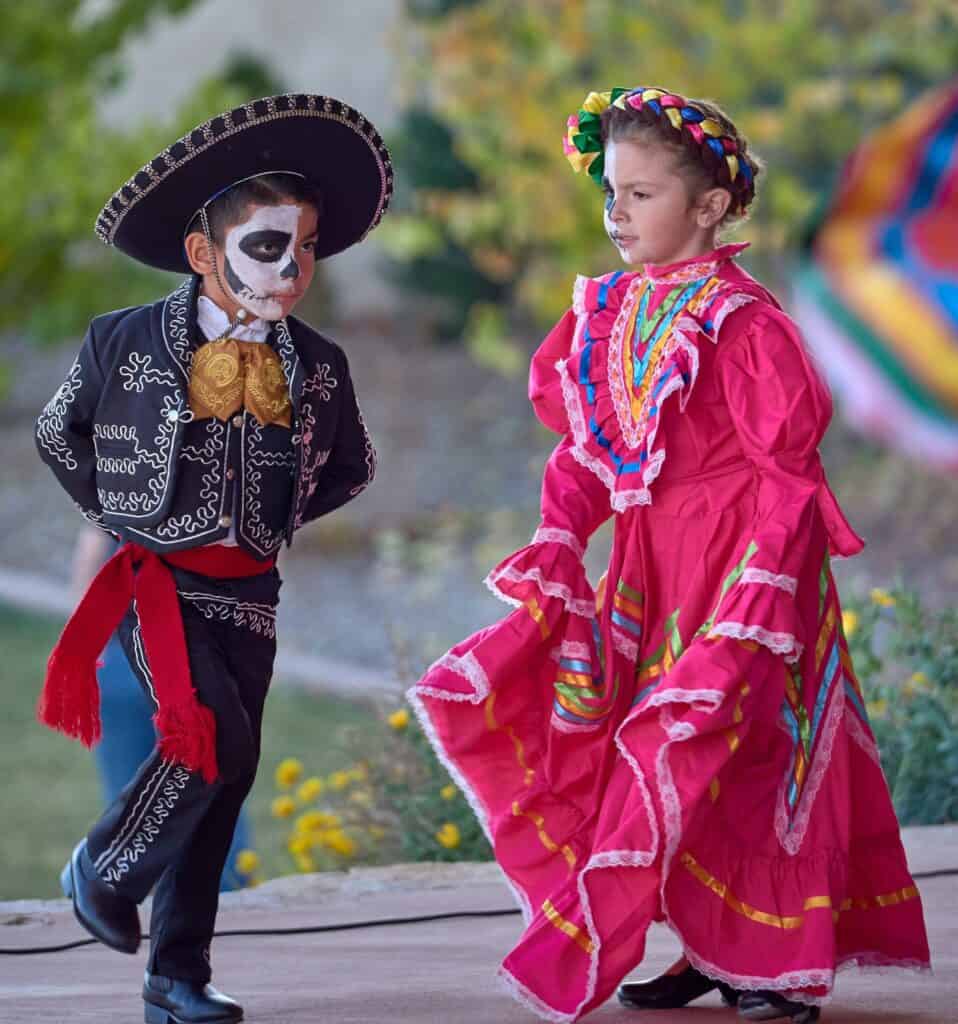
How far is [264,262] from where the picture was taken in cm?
325

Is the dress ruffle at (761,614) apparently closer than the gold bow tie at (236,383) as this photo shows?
Yes

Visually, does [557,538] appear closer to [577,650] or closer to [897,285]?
[577,650]

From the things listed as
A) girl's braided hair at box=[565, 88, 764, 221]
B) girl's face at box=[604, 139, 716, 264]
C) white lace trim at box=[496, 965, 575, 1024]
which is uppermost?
girl's braided hair at box=[565, 88, 764, 221]

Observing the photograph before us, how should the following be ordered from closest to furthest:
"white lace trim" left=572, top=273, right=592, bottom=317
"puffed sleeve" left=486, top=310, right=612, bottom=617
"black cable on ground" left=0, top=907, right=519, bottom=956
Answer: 1. "puffed sleeve" left=486, top=310, right=612, bottom=617
2. "white lace trim" left=572, top=273, right=592, bottom=317
3. "black cable on ground" left=0, top=907, right=519, bottom=956

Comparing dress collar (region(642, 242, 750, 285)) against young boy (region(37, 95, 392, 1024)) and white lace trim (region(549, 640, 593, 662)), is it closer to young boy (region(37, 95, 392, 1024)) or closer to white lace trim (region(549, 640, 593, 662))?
young boy (region(37, 95, 392, 1024))

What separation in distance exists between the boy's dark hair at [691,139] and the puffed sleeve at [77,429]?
102 cm

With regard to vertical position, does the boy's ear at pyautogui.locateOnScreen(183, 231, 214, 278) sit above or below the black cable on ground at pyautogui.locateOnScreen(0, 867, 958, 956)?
above

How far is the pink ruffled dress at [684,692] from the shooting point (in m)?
3.12

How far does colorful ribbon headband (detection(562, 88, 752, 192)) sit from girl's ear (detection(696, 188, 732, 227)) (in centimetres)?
3

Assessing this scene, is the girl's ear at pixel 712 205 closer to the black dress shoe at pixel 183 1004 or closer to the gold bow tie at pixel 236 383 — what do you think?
the gold bow tie at pixel 236 383

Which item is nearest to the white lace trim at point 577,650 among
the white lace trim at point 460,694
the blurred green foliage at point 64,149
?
the white lace trim at point 460,694

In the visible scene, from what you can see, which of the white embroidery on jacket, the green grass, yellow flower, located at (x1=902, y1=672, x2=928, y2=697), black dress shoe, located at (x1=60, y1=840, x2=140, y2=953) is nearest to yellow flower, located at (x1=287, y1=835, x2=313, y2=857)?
the green grass

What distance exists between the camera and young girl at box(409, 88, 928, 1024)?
3.12 meters

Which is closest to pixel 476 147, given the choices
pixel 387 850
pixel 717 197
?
pixel 387 850
